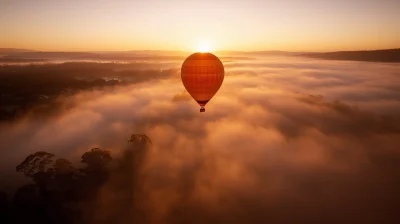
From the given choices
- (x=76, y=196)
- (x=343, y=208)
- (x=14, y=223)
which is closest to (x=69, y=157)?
(x=76, y=196)

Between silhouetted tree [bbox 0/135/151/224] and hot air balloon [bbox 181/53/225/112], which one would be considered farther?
silhouetted tree [bbox 0/135/151/224]

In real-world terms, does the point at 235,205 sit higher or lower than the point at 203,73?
lower

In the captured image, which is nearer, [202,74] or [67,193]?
[202,74]

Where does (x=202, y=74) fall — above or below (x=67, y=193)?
above

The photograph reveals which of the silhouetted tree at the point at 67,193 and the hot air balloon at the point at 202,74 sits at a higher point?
the hot air balloon at the point at 202,74

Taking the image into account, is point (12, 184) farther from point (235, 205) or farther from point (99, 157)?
point (235, 205)

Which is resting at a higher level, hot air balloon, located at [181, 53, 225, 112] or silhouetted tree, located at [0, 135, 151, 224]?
hot air balloon, located at [181, 53, 225, 112]

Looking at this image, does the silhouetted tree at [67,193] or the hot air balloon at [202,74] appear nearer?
the hot air balloon at [202,74]

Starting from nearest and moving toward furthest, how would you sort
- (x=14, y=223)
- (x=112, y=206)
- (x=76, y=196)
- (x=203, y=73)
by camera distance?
(x=203, y=73) → (x=14, y=223) → (x=76, y=196) → (x=112, y=206)
